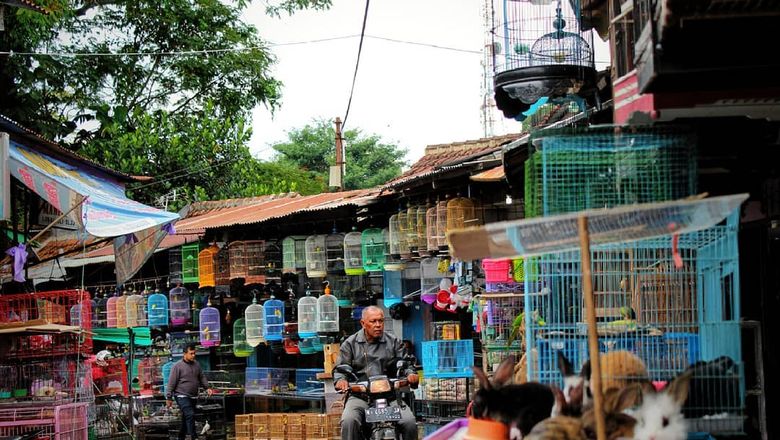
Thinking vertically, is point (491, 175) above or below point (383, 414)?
above

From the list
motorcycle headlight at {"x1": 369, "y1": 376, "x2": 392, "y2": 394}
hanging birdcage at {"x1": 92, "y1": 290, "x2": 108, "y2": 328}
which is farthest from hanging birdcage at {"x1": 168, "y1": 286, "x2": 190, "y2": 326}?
motorcycle headlight at {"x1": 369, "y1": 376, "x2": 392, "y2": 394}

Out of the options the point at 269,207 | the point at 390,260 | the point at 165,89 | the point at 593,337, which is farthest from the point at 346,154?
the point at 593,337

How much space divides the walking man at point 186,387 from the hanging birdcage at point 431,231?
535cm

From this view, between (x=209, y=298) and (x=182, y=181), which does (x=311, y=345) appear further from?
(x=182, y=181)

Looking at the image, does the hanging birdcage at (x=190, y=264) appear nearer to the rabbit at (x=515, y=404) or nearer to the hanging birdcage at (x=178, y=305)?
the hanging birdcage at (x=178, y=305)

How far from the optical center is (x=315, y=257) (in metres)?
18.0

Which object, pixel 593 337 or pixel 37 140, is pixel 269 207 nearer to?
pixel 37 140

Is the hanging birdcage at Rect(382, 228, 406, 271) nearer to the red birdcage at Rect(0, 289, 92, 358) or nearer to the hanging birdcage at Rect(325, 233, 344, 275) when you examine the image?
the hanging birdcage at Rect(325, 233, 344, 275)

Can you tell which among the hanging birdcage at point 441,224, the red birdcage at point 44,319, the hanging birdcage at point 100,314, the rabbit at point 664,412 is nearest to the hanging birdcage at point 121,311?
the hanging birdcage at point 100,314

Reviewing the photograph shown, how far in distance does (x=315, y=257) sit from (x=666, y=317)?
36.8ft

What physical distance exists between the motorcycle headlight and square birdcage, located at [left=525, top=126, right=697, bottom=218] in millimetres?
3565

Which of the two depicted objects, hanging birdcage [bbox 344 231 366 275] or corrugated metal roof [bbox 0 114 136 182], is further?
hanging birdcage [bbox 344 231 366 275]

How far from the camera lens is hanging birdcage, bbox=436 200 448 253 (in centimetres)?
1416

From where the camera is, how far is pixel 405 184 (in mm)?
14656
